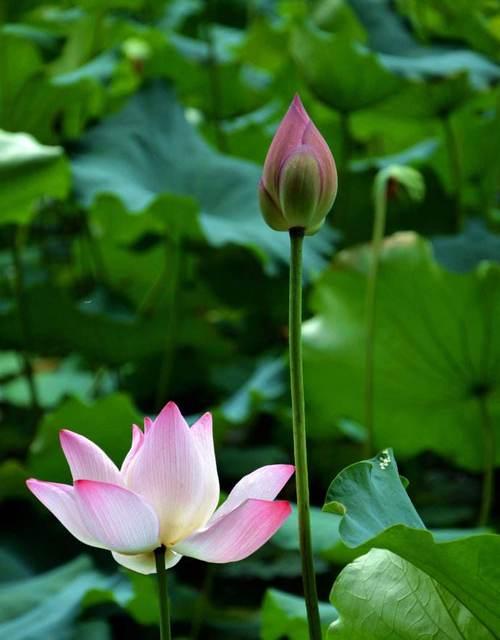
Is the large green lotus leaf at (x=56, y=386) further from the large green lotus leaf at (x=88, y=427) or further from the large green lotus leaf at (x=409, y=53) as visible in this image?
the large green lotus leaf at (x=409, y=53)

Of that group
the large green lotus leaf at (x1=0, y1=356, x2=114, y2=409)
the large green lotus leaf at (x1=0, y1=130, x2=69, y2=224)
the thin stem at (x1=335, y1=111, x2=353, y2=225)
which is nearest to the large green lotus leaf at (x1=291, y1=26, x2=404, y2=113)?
the thin stem at (x1=335, y1=111, x2=353, y2=225)

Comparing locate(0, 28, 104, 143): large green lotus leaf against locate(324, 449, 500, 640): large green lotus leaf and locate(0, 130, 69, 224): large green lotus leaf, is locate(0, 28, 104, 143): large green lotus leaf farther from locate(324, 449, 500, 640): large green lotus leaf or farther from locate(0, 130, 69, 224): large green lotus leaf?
locate(324, 449, 500, 640): large green lotus leaf

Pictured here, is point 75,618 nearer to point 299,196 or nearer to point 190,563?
point 190,563

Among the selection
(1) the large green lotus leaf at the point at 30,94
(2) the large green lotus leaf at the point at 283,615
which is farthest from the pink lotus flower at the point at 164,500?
(1) the large green lotus leaf at the point at 30,94

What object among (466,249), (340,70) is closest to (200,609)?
(466,249)

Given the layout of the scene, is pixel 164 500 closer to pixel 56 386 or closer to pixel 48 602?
pixel 48 602

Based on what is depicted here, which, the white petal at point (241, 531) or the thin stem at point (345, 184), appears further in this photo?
the thin stem at point (345, 184)
